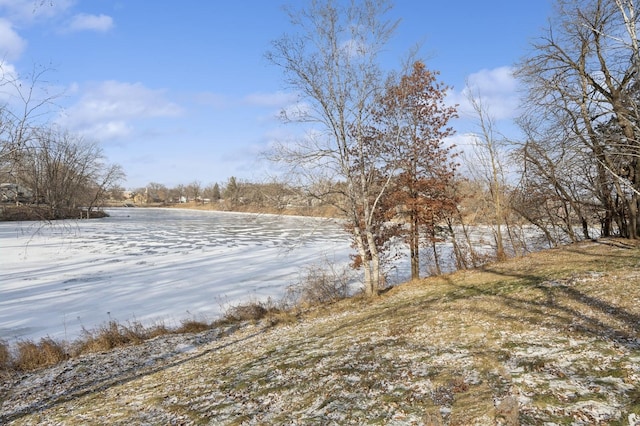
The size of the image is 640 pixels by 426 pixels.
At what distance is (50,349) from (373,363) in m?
8.14

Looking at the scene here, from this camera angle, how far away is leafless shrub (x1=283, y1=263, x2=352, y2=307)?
12.8m

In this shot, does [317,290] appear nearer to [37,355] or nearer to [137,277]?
[37,355]

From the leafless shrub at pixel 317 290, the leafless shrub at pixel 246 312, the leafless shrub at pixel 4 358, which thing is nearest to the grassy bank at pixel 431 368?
the leafless shrub at pixel 246 312

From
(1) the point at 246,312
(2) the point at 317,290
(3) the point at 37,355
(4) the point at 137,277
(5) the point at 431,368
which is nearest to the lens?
(5) the point at 431,368

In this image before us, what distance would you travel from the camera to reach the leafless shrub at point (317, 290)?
12805mm

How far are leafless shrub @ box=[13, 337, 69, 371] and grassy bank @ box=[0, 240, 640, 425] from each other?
2736mm

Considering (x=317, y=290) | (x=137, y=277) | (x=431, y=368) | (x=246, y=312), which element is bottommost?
(x=246, y=312)

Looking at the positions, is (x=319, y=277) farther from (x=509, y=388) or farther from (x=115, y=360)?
(x=509, y=388)

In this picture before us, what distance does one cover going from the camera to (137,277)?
16.0 meters

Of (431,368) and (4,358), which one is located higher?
(431,368)

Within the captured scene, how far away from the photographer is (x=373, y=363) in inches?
209

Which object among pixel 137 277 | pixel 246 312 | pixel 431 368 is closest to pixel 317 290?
pixel 246 312

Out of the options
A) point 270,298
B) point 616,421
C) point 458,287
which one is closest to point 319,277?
point 270,298

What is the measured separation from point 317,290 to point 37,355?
8117 mm
